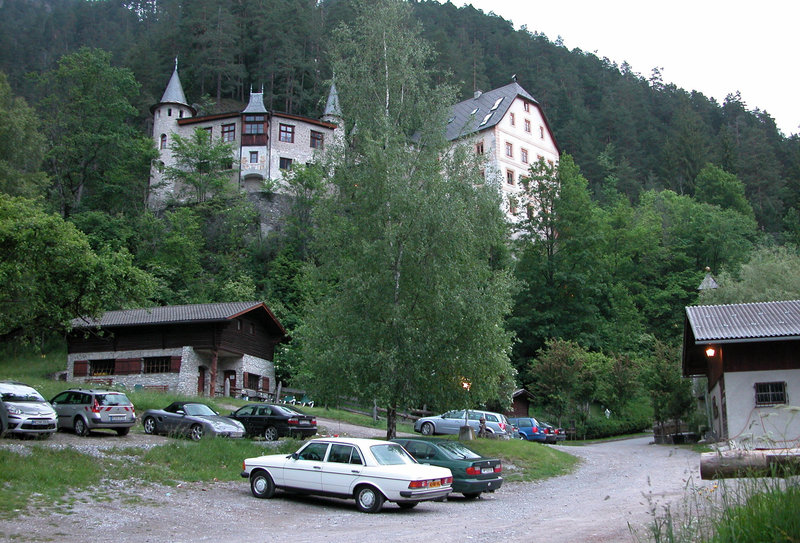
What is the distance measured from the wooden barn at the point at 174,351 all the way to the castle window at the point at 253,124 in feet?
99.9

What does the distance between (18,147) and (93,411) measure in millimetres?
36085

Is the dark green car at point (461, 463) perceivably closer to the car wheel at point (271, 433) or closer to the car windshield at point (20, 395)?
the car wheel at point (271, 433)

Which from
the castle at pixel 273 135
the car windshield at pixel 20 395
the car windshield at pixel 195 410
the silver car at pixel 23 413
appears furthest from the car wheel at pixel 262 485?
the castle at pixel 273 135

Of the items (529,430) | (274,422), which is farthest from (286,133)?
(274,422)

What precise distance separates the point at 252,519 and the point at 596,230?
157 ft

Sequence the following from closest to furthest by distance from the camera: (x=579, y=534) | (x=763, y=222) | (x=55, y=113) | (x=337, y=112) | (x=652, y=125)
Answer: (x=579, y=534) < (x=337, y=112) < (x=55, y=113) < (x=763, y=222) < (x=652, y=125)

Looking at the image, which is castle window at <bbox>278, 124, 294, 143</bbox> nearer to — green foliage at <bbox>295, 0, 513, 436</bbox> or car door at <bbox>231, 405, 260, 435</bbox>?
green foliage at <bbox>295, 0, 513, 436</bbox>

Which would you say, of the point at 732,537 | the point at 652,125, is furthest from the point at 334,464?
the point at 652,125

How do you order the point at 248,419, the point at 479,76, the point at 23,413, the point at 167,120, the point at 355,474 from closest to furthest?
the point at 355,474
the point at 23,413
the point at 248,419
the point at 167,120
the point at 479,76

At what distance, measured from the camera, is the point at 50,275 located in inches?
753

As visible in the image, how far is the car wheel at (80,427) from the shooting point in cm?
2319

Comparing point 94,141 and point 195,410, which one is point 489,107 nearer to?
point 94,141

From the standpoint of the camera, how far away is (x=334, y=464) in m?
15.3

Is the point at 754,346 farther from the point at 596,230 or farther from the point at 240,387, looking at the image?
→ the point at 596,230
